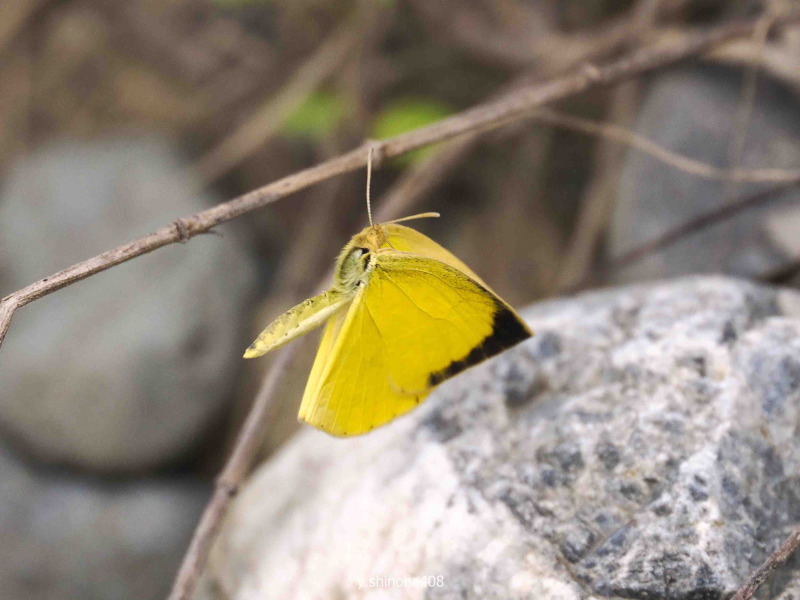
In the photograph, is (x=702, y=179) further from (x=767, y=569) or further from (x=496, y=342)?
(x=767, y=569)

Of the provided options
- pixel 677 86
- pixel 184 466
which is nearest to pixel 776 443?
pixel 677 86

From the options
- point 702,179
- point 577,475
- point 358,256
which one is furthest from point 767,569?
point 702,179

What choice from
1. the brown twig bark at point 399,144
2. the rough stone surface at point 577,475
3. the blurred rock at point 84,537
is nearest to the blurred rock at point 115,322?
the blurred rock at point 84,537

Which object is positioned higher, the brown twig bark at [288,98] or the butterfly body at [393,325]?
the brown twig bark at [288,98]

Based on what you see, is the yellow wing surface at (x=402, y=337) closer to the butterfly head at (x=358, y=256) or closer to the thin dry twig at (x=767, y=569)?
the butterfly head at (x=358, y=256)

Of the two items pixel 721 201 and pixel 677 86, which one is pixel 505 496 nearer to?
pixel 721 201

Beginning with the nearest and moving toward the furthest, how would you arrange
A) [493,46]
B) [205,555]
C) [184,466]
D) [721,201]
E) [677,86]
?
[205,555], [721,201], [677,86], [493,46], [184,466]
